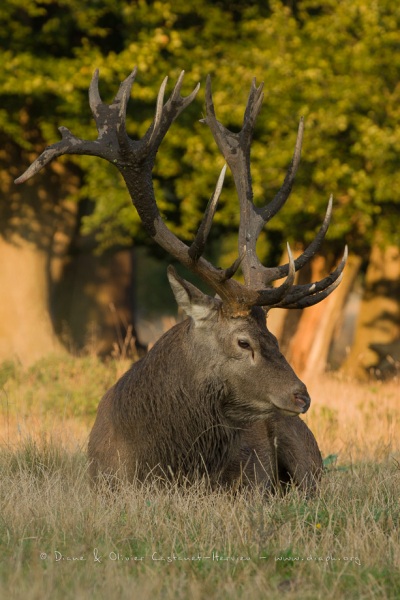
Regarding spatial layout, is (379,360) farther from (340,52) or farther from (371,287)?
(340,52)

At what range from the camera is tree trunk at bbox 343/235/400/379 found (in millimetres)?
19000

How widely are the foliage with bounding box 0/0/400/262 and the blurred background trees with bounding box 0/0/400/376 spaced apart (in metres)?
0.03

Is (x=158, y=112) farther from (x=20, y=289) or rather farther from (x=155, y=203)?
(x=20, y=289)

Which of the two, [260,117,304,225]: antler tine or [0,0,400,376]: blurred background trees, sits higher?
[0,0,400,376]: blurred background trees

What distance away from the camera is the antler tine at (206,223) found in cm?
594

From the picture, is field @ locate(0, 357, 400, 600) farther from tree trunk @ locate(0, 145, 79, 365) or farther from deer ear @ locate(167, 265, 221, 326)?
tree trunk @ locate(0, 145, 79, 365)

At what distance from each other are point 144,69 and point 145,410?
8792mm

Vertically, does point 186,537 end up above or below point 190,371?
below

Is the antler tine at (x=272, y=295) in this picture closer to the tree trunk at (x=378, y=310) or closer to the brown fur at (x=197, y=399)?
the brown fur at (x=197, y=399)

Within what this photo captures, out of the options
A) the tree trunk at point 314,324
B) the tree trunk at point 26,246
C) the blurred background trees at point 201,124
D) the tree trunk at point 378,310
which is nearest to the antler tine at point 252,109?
the blurred background trees at point 201,124

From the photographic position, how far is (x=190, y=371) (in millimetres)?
6465

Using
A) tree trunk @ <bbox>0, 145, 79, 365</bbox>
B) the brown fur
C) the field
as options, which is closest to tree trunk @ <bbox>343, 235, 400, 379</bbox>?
tree trunk @ <bbox>0, 145, 79, 365</bbox>

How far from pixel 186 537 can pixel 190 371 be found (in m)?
1.66

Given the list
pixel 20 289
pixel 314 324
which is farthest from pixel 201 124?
pixel 20 289
